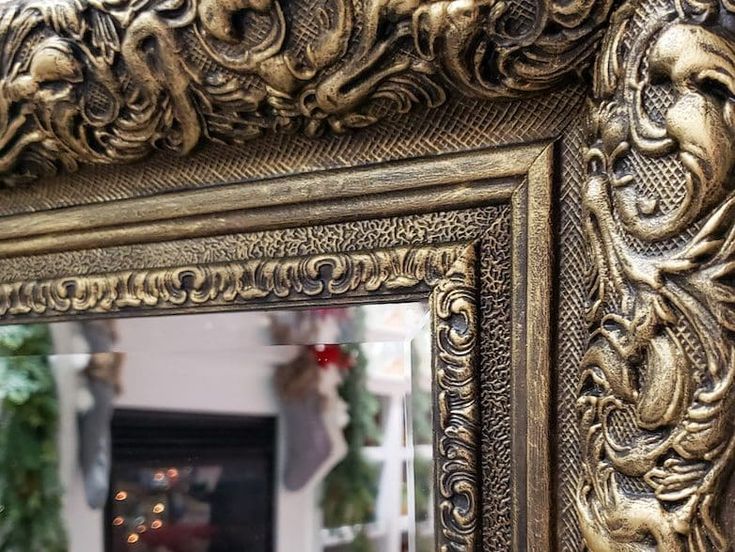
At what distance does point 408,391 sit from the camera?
0.60 meters

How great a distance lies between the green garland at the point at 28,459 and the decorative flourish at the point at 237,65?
20 centimetres

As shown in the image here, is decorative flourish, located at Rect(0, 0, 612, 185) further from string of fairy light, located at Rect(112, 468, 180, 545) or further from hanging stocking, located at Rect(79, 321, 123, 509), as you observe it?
string of fairy light, located at Rect(112, 468, 180, 545)

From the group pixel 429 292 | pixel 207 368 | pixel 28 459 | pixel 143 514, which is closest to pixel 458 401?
pixel 429 292

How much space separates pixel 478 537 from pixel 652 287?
0.68ft

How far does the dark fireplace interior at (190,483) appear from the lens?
2.33 ft

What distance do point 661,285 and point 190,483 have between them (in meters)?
0.47

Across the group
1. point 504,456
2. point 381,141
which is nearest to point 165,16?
point 381,141

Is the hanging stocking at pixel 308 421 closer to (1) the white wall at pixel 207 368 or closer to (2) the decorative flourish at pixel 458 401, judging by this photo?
(1) the white wall at pixel 207 368

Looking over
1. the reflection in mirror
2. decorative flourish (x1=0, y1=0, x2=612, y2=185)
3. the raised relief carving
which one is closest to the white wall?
the reflection in mirror

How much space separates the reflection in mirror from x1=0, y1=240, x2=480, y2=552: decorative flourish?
2cm

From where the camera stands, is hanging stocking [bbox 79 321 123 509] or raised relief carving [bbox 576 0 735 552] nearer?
raised relief carving [bbox 576 0 735 552]

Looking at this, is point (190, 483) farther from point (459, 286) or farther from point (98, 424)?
→ point (459, 286)

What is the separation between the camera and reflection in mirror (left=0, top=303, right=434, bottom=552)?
623mm

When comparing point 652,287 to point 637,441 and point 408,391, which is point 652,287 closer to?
point 637,441
